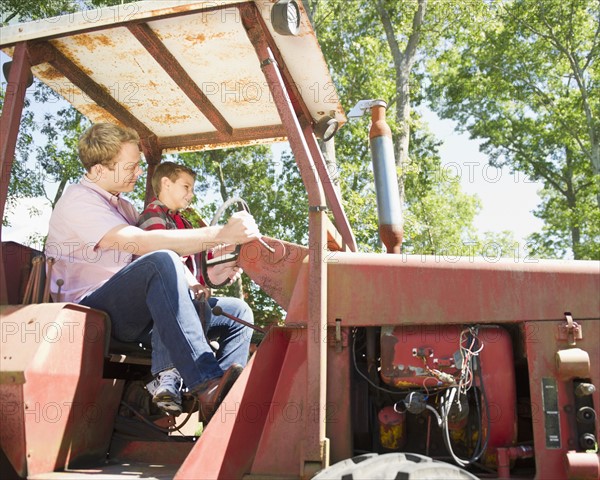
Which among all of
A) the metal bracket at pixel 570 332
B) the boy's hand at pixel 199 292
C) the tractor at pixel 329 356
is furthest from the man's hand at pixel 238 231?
the metal bracket at pixel 570 332

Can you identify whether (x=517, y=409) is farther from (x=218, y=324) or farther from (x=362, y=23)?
(x=362, y=23)

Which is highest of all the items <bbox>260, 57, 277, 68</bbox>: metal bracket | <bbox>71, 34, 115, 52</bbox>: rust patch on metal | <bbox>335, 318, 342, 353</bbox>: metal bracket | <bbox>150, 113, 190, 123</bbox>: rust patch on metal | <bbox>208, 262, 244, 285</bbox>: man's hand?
<bbox>150, 113, 190, 123</bbox>: rust patch on metal

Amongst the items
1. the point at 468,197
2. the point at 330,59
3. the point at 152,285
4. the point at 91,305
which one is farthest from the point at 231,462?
the point at 468,197

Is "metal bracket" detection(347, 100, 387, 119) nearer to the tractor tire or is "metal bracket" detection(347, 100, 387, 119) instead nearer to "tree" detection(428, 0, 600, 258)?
the tractor tire

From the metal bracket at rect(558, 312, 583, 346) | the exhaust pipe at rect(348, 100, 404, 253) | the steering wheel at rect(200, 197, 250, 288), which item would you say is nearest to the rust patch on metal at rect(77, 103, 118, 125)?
the steering wheel at rect(200, 197, 250, 288)

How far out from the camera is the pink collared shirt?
9.82 ft

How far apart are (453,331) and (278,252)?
0.77 metres

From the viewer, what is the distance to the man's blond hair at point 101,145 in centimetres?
327

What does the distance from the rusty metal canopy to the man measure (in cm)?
36

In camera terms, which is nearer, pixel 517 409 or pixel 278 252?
pixel 517 409

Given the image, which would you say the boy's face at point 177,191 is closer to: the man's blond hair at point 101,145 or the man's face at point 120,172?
the man's face at point 120,172

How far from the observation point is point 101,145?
3.27 m

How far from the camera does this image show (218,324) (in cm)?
343

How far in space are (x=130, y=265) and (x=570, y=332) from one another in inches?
69.8
